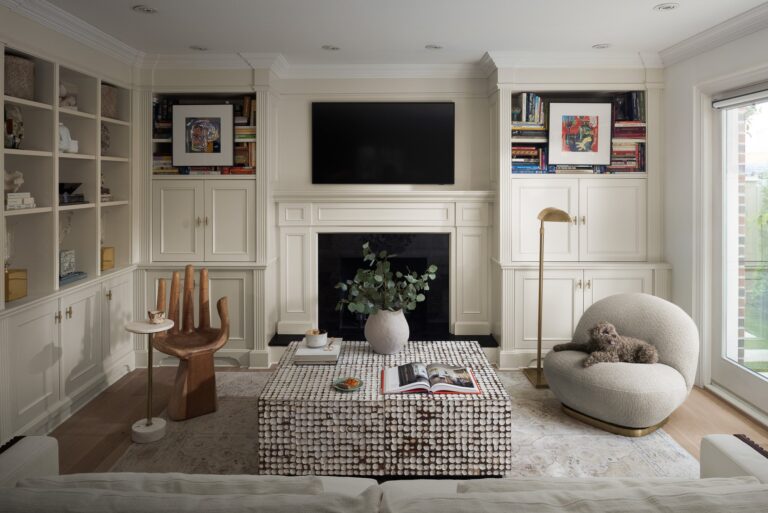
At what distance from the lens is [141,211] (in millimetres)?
5008

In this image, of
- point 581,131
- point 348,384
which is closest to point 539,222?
point 581,131

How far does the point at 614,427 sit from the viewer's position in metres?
3.64

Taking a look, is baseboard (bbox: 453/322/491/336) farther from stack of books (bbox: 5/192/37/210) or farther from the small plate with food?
stack of books (bbox: 5/192/37/210)

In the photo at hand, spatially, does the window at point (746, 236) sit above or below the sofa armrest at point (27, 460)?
above

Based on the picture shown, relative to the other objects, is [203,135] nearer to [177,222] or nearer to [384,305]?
[177,222]

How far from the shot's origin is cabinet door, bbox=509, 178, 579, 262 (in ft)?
16.3

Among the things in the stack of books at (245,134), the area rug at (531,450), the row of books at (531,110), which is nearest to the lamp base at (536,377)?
the area rug at (531,450)

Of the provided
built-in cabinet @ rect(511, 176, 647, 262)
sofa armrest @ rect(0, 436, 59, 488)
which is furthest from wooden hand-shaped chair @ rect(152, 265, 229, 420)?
built-in cabinet @ rect(511, 176, 647, 262)

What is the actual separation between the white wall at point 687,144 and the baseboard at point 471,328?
1481 millimetres

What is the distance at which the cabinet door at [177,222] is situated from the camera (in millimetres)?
5004

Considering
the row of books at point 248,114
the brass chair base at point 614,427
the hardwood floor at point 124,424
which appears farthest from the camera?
the row of books at point 248,114

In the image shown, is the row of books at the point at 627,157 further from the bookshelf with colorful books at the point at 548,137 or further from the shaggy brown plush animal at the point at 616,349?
the shaggy brown plush animal at the point at 616,349

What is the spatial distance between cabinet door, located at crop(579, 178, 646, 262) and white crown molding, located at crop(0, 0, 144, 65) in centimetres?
362

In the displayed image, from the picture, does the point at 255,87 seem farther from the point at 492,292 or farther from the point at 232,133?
the point at 492,292
